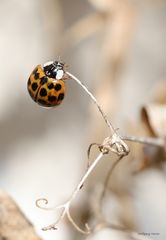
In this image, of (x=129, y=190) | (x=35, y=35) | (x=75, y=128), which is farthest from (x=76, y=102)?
(x=129, y=190)

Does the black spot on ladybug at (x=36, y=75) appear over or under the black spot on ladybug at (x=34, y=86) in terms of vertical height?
over

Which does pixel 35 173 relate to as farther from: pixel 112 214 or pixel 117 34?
pixel 117 34

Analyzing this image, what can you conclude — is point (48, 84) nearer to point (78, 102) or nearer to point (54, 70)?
point (54, 70)

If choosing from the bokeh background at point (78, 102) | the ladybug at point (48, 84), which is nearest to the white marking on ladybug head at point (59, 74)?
the ladybug at point (48, 84)

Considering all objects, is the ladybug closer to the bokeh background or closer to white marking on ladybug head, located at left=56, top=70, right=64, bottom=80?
white marking on ladybug head, located at left=56, top=70, right=64, bottom=80

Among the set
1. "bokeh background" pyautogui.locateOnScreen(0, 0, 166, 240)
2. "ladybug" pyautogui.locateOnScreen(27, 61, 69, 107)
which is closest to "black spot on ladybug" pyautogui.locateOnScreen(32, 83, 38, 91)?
"ladybug" pyautogui.locateOnScreen(27, 61, 69, 107)

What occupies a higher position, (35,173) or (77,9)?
(77,9)

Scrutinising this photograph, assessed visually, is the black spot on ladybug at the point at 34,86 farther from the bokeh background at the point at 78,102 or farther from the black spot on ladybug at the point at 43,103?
the bokeh background at the point at 78,102
